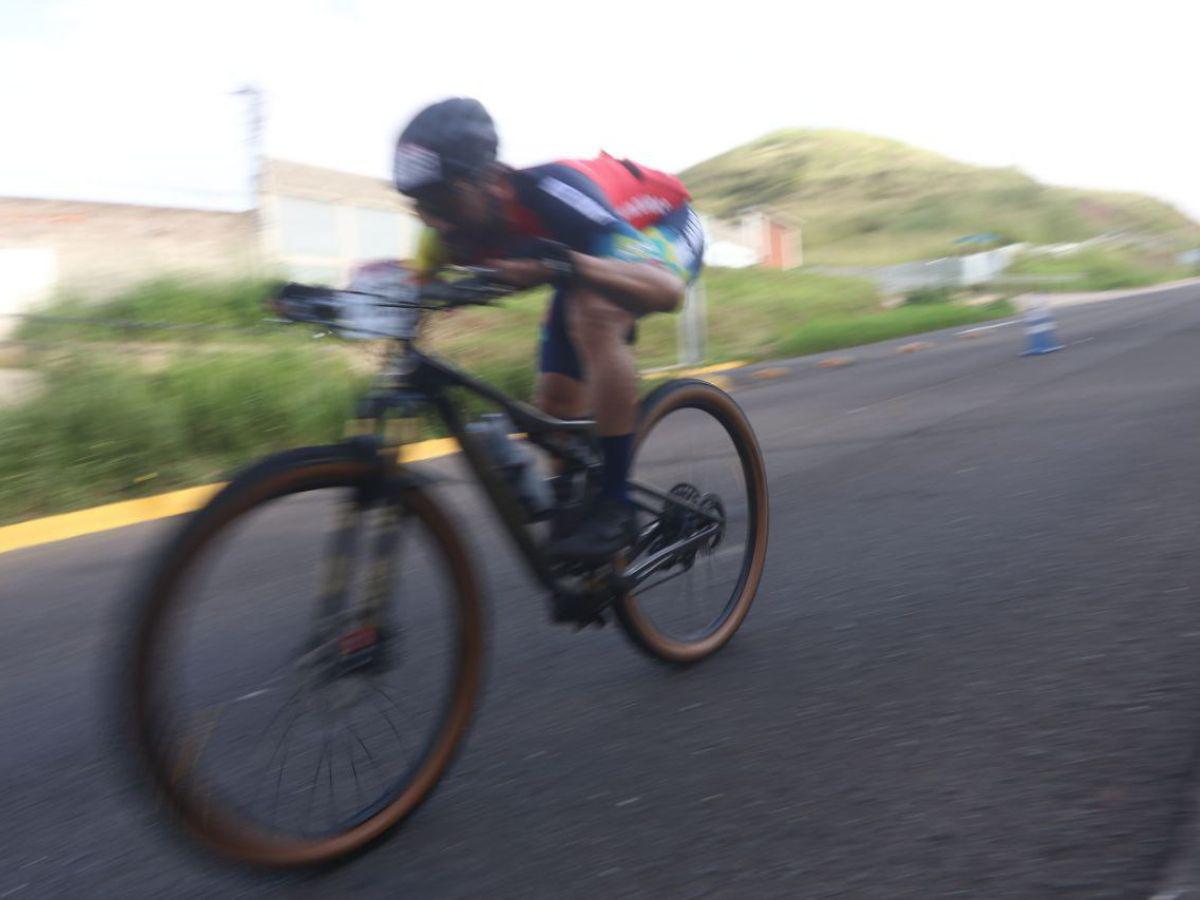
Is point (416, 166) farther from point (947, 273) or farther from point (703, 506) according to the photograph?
point (947, 273)

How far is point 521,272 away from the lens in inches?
109

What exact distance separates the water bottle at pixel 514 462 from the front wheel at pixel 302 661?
1.21ft

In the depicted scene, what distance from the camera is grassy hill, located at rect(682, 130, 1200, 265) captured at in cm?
10225

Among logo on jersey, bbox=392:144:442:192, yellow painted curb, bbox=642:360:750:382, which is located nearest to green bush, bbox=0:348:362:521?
logo on jersey, bbox=392:144:442:192

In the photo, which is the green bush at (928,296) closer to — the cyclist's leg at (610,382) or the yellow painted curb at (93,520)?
the yellow painted curb at (93,520)

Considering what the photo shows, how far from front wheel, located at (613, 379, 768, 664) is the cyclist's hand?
643mm


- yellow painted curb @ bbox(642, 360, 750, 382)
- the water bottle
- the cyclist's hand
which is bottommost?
the water bottle

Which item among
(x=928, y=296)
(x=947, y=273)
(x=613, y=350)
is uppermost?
(x=947, y=273)

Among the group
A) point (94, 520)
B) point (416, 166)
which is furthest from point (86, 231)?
point (416, 166)

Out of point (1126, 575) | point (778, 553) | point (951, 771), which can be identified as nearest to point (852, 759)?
point (951, 771)

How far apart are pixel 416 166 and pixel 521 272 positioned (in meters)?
0.35

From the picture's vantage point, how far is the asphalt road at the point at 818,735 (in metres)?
2.40

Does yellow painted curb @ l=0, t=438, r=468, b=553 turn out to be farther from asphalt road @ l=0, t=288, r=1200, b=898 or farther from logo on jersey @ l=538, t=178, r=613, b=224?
logo on jersey @ l=538, t=178, r=613, b=224

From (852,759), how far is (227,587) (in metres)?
1.48
